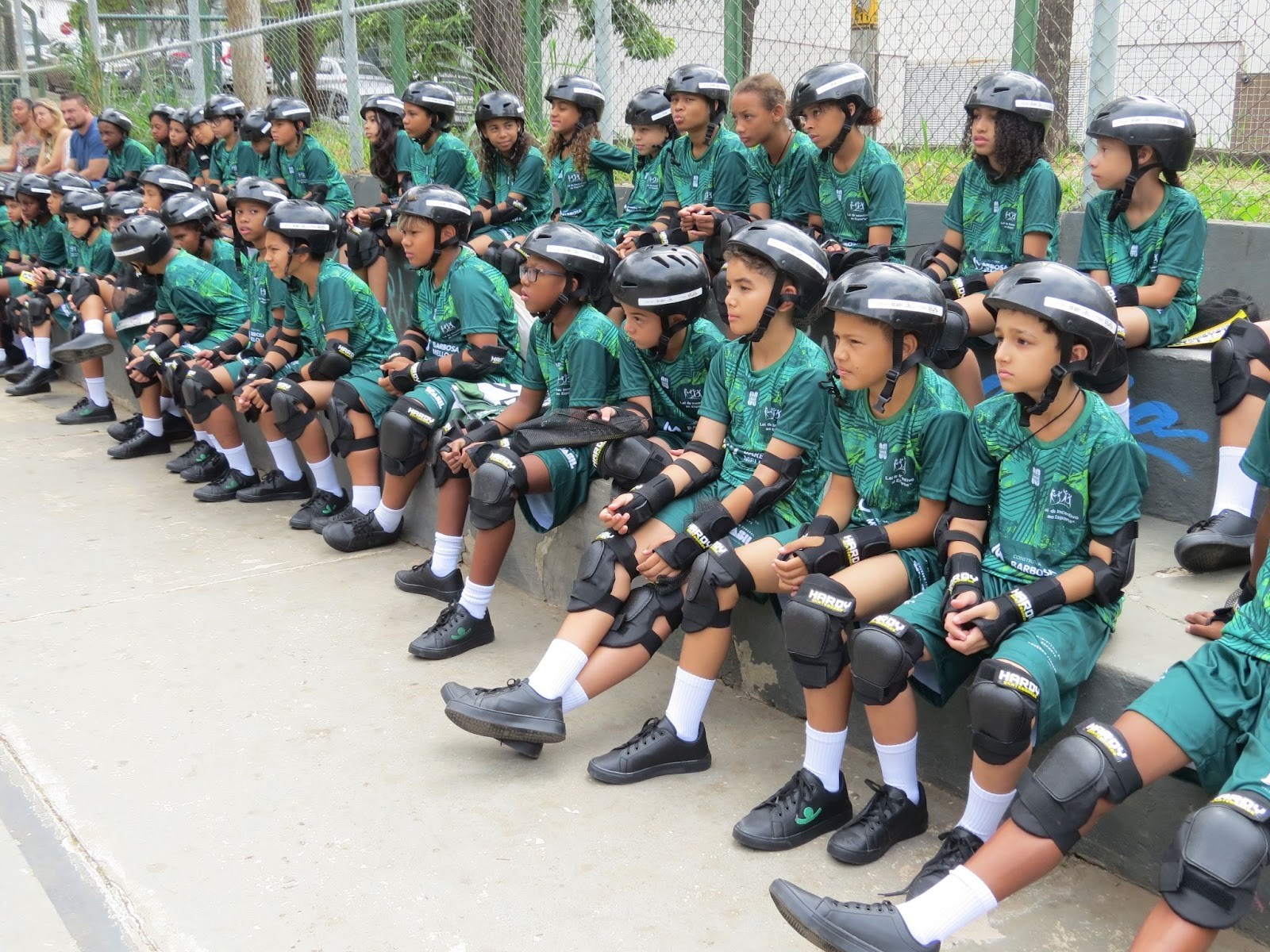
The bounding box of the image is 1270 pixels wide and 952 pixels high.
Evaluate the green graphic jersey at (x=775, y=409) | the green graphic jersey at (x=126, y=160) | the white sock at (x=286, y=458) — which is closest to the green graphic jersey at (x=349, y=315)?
the white sock at (x=286, y=458)

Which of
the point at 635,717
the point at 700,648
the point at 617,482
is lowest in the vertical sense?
the point at 635,717

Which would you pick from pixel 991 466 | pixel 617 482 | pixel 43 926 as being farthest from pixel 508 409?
pixel 43 926

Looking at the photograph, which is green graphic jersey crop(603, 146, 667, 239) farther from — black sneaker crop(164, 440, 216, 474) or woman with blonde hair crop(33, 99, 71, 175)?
woman with blonde hair crop(33, 99, 71, 175)

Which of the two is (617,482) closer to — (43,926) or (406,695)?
(406,695)

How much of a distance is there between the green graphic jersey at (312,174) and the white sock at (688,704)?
233 inches

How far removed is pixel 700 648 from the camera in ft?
11.1

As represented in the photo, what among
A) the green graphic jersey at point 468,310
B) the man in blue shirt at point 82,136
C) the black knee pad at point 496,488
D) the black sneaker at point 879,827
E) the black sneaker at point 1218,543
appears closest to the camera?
the black sneaker at point 879,827

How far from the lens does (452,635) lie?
14.0 feet

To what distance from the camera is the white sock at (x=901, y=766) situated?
9.84 feet

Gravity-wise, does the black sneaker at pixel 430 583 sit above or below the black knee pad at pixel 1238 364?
below

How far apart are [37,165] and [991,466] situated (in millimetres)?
11817

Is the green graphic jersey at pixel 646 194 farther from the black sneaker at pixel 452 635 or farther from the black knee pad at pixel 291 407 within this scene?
the black sneaker at pixel 452 635

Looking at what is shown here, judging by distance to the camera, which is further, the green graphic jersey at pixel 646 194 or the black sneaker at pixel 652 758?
the green graphic jersey at pixel 646 194

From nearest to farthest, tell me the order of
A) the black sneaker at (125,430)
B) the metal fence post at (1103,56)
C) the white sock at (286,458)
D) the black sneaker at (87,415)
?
1. the metal fence post at (1103,56)
2. the white sock at (286,458)
3. the black sneaker at (125,430)
4. the black sneaker at (87,415)
